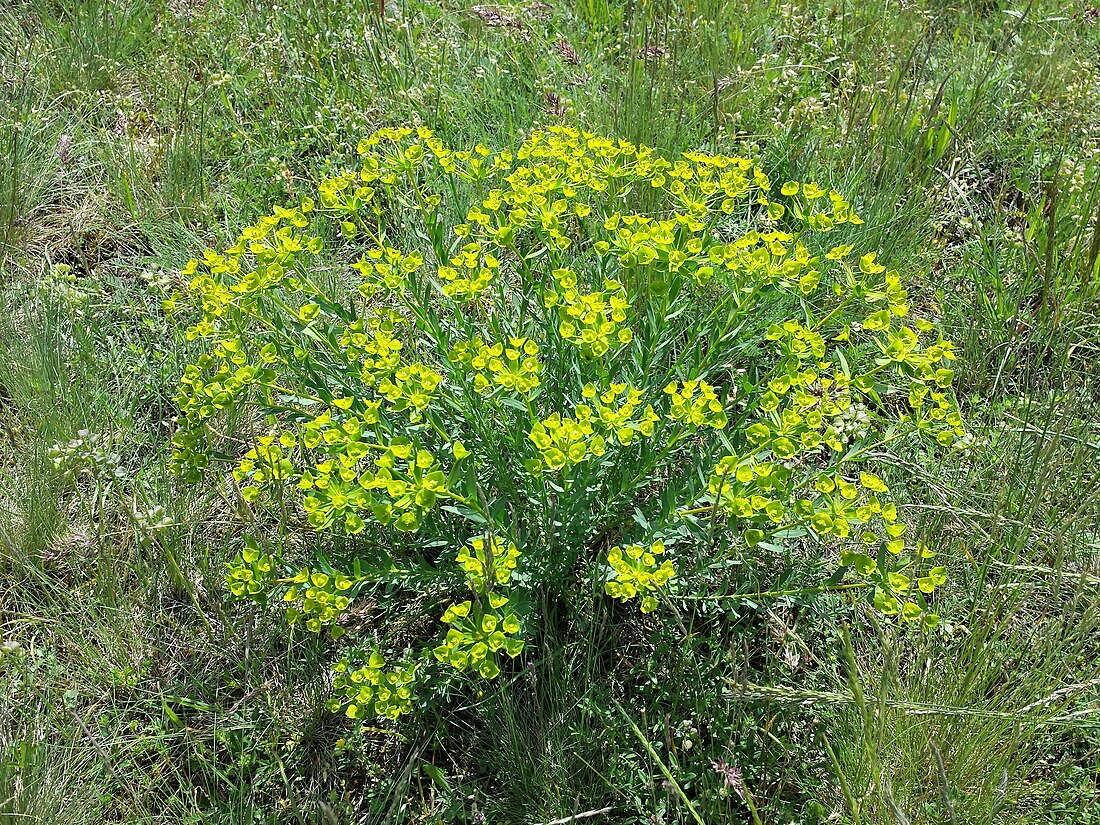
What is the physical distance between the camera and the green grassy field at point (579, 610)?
6.42 ft

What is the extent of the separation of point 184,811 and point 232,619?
51 centimetres

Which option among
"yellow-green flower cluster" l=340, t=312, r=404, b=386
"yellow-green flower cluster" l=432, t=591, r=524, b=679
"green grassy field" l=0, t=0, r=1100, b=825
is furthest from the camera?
"green grassy field" l=0, t=0, r=1100, b=825

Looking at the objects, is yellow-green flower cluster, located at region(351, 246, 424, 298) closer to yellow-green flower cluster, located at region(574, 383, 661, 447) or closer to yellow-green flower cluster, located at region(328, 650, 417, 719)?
yellow-green flower cluster, located at region(574, 383, 661, 447)

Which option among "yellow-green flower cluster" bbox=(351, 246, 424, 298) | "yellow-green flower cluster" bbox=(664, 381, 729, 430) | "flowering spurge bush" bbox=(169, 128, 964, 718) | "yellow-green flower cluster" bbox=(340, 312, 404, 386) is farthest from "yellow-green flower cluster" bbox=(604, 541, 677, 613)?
"yellow-green flower cluster" bbox=(351, 246, 424, 298)

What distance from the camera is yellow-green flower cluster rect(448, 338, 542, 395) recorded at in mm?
1763

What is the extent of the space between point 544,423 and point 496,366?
0.15 meters

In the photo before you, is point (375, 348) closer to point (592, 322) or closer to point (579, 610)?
point (592, 322)

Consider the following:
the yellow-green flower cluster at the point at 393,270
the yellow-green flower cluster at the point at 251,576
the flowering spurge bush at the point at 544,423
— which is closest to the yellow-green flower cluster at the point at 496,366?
the flowering spurge bush at the point at 544,423

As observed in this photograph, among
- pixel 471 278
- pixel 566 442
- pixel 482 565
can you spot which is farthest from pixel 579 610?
pixel 471 278

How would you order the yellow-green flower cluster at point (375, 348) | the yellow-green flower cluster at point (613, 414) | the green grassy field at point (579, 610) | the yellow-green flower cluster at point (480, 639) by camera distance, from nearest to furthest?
1. the yellow-green flower cluster at point (480, 639)
2. the yellow-green flower cluster at point (613, 414)
3. the yellow-green flower cluster at point (375, 348)
4. the green grassy field at point (579, 610)

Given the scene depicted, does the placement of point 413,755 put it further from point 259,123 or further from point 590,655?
point 259,123

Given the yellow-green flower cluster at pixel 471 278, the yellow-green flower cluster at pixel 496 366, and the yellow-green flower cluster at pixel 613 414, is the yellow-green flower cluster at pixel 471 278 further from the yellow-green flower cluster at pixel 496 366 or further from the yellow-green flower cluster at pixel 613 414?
the yellow-green flower cluster at pixel 613 414

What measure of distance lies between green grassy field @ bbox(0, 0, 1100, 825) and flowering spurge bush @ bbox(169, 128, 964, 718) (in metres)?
0.18

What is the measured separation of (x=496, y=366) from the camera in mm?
1786
